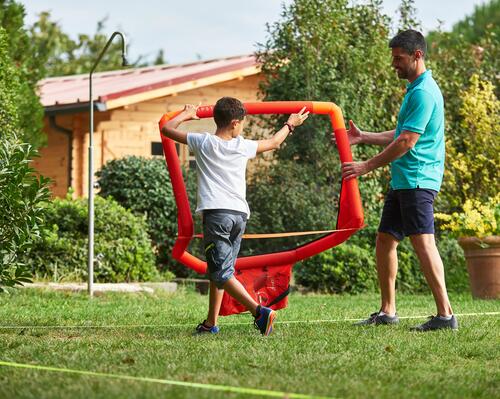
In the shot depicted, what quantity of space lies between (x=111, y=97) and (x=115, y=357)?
41.2 ft

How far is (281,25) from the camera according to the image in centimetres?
1509

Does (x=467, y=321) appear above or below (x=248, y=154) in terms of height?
below

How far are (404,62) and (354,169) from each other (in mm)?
842

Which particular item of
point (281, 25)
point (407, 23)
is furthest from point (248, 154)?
point (407, 23)

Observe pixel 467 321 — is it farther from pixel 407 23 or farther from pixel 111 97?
pixel 111 97

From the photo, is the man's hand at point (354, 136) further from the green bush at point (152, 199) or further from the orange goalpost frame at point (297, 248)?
the green bush at point (152, 199)

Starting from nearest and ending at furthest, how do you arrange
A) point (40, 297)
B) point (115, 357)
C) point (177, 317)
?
point (115, 357), point (177, 317), point (40, 297)

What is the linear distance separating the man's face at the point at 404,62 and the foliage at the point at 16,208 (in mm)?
2874

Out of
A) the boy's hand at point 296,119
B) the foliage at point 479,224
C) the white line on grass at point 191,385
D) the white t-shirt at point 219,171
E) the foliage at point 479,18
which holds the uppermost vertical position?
the foliage at point 479,18

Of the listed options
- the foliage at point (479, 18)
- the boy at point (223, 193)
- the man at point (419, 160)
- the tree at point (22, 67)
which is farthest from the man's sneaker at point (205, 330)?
the foliage at point (479, 18)

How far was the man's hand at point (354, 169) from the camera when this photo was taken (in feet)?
24.5

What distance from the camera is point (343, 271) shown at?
13547mm

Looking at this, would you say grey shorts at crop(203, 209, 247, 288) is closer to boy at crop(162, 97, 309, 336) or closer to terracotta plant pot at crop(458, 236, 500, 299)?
boy at crop(162, 97, 309, 336)

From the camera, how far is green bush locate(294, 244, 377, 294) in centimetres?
1349
